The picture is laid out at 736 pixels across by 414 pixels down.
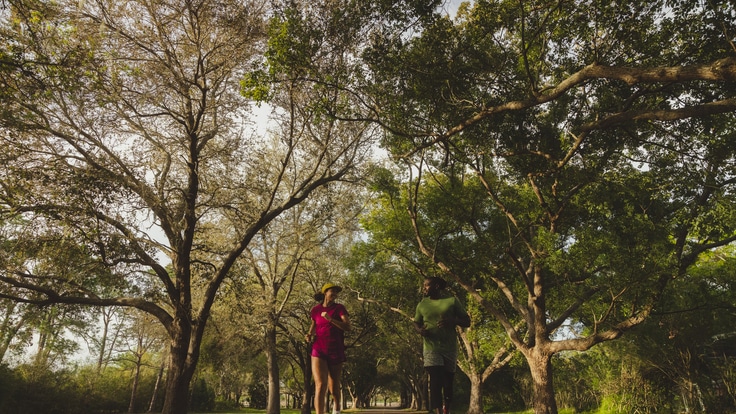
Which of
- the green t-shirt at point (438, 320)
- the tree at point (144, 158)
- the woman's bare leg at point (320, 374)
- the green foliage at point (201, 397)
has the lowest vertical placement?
the green foliage at point (201, 397)

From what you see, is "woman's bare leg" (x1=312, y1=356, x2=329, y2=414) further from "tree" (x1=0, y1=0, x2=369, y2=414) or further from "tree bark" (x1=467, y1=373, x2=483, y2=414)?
"tree bark" (x1=467, y1=373, x2=483, y2=414)

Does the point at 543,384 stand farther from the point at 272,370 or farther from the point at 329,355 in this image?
the point at 272,370

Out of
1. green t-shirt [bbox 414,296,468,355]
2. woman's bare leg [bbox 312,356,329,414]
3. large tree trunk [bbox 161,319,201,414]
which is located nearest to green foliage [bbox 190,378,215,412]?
large tree trunk [bbox 161,319,201,414]

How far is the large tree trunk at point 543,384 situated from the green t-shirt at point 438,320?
35.8 feet

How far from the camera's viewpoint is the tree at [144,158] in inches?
386

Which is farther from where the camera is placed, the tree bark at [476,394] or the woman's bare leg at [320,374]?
the tree bark at [476,394]

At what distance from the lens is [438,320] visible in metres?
5.01

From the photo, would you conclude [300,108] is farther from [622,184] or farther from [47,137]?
[622,184]

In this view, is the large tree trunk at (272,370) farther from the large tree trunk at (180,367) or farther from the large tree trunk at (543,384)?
the large tree trunk at (543,384)

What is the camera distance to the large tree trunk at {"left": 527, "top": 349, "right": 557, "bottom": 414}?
13883 millimetres

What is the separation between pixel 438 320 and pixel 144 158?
11.4 m

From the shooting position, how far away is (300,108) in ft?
45.4

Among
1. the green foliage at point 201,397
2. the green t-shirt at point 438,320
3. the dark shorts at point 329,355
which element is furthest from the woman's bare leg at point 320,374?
the green foliage at point 201,397

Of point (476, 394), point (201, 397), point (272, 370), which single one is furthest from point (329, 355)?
point (201, 397)
